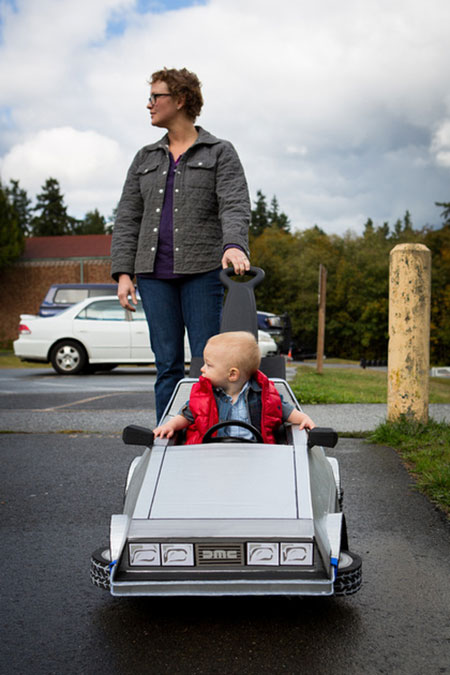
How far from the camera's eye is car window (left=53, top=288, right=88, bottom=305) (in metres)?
17.1

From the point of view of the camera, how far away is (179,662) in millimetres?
2029

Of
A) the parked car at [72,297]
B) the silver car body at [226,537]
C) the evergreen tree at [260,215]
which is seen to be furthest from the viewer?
the evergreen tree at [260,215]

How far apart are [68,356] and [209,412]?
452 inches

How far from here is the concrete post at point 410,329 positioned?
216 inches

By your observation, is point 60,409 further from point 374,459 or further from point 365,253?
point 365,253

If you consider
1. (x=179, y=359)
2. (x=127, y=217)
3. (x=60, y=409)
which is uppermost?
(x=127, y=217)

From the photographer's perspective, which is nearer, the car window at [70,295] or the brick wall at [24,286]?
the car window at [70,295]

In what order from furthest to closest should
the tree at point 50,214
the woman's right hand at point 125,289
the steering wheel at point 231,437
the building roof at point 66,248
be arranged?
the tree at point 50,214 → the building roof at point 66,248 → the woman's right hand at point 125,289 → the steering wheel at point 231,437

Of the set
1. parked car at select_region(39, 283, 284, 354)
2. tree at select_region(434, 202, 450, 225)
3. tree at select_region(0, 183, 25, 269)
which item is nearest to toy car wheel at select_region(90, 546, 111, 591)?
parked car at select_region(39, 283, 284, 354)

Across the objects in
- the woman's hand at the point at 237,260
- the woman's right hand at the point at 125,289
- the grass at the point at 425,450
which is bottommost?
the grass at the point at 425,450

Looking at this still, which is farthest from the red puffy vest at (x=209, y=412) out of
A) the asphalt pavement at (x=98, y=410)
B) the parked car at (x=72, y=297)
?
the parked car at (x=72, y=297)

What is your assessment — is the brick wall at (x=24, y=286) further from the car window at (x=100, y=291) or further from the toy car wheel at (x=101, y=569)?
the toy car wheel at (x=101, y=569)

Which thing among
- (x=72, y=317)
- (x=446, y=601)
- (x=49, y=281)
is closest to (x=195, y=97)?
(x=446, y=601)

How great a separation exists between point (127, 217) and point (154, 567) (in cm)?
262
